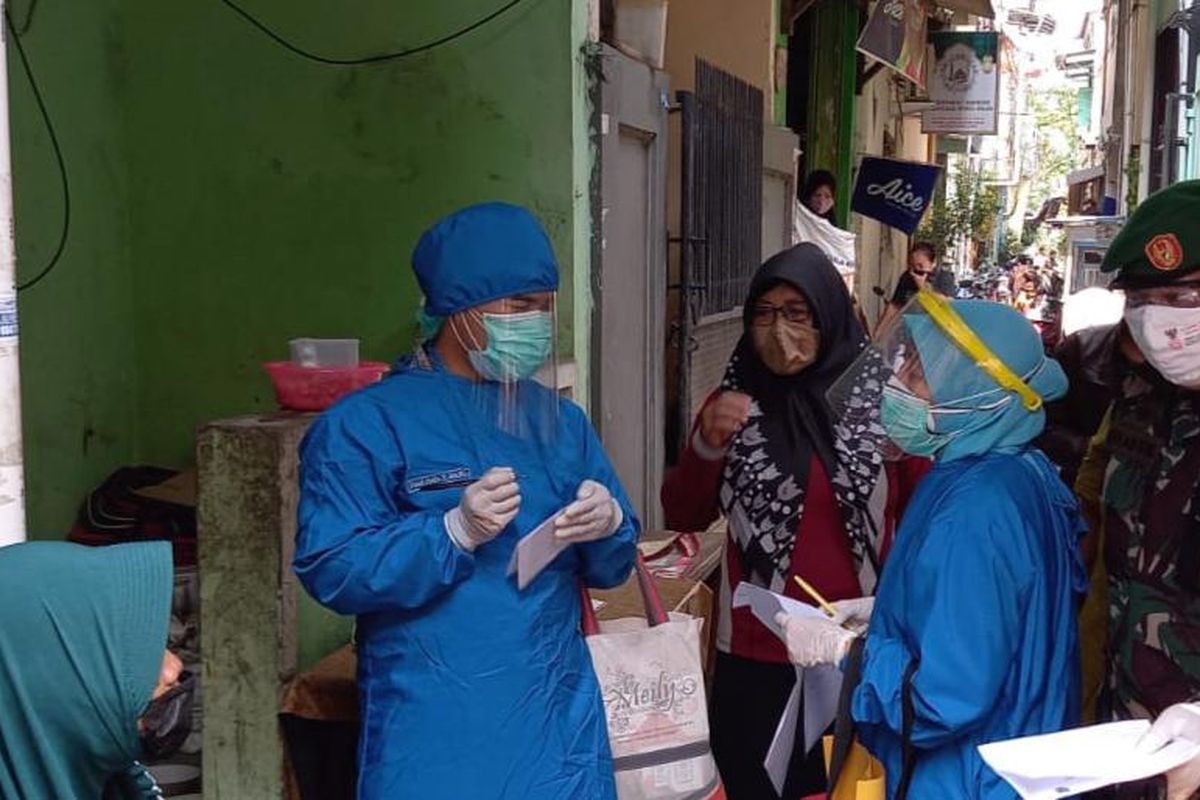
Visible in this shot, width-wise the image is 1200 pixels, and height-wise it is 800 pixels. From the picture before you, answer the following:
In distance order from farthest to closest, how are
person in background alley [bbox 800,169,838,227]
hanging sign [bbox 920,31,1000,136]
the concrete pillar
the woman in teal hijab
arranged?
hanging sign [bbox 920,31,1000,136], person in background alley [bbox 800,169,838,227], the concrete pillar, the woman in teal hijab

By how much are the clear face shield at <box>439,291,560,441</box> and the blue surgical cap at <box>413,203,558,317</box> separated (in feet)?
0.09

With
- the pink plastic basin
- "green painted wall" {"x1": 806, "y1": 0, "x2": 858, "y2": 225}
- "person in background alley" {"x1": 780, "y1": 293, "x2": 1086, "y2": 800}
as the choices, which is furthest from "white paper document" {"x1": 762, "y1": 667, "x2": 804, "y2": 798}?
"green painted wall" {"x1": 806, "y1": 0, "x2": 858, "y2": 225}

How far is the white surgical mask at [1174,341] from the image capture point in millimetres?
2189

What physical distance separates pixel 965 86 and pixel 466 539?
15939 mm

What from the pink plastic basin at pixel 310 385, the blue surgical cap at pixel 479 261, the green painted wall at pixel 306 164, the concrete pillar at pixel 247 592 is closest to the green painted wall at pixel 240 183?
the green painted wall at pixel 306 164

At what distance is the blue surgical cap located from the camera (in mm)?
2449

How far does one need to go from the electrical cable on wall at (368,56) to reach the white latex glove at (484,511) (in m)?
2.37

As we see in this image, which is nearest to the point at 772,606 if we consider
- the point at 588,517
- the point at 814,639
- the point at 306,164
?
the point at 814,639

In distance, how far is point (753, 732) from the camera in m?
3.09

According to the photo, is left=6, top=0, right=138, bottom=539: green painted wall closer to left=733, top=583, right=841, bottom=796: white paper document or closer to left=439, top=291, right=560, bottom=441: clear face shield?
left=439, top=291, right=560, bottom=441: clear face shield

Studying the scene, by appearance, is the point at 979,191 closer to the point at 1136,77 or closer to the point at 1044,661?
the point at 1136,77

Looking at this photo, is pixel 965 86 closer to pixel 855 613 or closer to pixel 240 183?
pixel 240 183

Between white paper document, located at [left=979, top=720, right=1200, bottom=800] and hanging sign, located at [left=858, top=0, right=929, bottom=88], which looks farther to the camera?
hanging sign, located at [left=858, top=0, right=929, bottom=88]

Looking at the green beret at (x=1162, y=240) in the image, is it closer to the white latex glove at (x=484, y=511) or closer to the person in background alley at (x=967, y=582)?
the person in background alley at (x=967, y=582)
